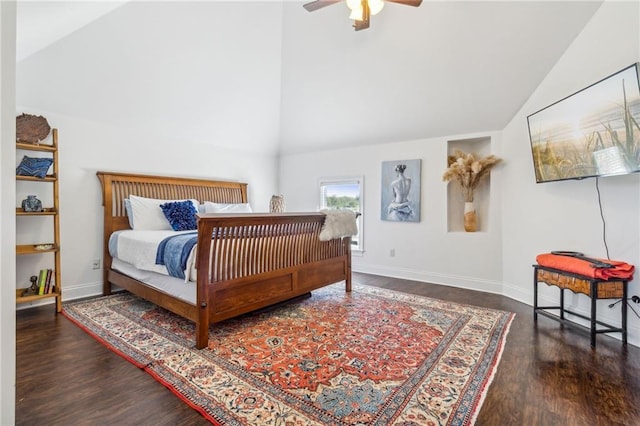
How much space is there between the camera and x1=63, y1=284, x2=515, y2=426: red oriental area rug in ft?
5.41

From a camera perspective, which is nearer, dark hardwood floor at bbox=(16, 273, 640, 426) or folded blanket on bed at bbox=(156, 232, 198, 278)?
dark hardwood floor at bbox=(16, 273, 640, 426)

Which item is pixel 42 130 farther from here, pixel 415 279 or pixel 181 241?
pixel 415 279

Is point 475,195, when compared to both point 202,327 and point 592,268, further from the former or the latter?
point 202,327

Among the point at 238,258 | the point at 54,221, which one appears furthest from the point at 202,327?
the point at 54,221

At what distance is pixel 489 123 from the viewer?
13.1ft

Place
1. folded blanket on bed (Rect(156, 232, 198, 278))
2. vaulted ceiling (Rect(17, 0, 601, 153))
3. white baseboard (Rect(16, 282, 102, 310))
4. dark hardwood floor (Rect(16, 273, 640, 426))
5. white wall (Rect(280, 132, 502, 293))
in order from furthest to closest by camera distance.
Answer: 1. white wall (Rect(280, 132, 502, 293))
2. white baseboard (Rect(16, 282, 102, 310))
3. vaulted ceiling (Rect(17, 0, 601, 153))
4. folded blanket on bed (Rect(156, 232, 198, 278))
5. dark hardwood floor (Rect(16, 273, 640, 426))

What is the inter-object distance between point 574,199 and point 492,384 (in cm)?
220

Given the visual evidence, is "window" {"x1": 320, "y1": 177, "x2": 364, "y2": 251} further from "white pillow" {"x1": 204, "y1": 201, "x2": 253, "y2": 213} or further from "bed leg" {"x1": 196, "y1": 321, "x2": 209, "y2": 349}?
"bed leg" {"x1": 196, "y1": 321, "x2": 209, "y2": 349}

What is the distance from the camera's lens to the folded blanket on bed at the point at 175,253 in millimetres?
2539

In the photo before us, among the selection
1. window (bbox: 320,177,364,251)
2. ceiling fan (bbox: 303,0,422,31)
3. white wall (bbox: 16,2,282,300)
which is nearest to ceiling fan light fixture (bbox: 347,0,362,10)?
ceiling fan (bbox: 303,0,422,31)

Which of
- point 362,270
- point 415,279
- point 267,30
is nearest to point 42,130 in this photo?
point 267,30

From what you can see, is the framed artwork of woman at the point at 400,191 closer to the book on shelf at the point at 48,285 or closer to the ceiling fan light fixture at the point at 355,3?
the ceiling fan light fixture at the point at 355,3

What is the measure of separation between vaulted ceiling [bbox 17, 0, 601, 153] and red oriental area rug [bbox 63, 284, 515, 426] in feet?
8.27

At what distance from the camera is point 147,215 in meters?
3.79
